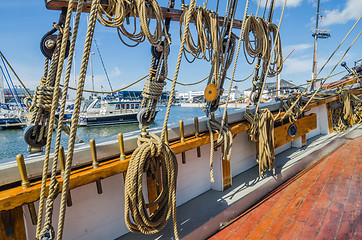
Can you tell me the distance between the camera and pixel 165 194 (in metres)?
1.52

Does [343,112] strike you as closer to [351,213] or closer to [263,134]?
[263,134]

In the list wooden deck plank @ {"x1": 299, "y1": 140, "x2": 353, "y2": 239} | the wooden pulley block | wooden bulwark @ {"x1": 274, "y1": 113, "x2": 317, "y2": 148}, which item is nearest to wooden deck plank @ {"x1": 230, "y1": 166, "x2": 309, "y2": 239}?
wooden deck plank @ {"x1": 299, "y1": 140, "x2": 353, "y2": 239}

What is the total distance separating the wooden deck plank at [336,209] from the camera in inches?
69.0

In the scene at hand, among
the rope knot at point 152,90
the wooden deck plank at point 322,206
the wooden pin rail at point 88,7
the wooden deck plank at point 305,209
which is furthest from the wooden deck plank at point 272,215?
the wooden pin rail at point 88,7

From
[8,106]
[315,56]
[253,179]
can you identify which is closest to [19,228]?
[253,179]

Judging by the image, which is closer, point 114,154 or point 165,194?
point 165,194

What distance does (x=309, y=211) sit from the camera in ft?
6.79

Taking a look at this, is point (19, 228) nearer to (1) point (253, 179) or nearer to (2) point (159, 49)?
(2) point (159, 49)

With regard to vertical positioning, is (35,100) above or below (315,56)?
below

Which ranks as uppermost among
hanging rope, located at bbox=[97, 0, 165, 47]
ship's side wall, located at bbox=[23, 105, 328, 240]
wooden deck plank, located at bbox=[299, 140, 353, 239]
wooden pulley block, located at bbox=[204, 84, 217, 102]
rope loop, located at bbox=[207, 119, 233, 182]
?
hanging rope, located at bbox=[97, 0, 165, 47]

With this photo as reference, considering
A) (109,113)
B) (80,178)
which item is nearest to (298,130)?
(80,178)

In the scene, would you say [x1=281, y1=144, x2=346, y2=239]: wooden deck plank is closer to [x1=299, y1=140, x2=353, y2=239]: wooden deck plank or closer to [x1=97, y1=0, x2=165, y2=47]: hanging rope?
[x1=299, y1=140, x2=353, y2=239]: wooden deck plank

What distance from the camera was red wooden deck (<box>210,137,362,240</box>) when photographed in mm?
1789

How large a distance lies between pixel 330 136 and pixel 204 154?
345 centimetres
